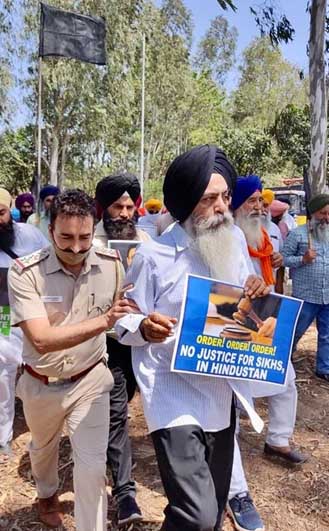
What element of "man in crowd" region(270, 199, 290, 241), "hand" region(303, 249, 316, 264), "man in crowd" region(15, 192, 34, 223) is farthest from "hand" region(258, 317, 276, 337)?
"man in crowd" region(15, 192, 34, 223)

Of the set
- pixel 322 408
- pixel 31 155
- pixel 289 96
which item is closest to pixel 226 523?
pixel 322 408

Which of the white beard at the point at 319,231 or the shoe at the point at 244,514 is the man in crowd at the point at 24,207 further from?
the shoe at the point at 244,514

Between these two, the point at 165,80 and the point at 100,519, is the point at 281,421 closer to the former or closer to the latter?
the point at 100,519

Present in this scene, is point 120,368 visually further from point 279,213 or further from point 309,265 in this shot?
point 279,213

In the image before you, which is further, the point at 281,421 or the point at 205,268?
the point at 281,421

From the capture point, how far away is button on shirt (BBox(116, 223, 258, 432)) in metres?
2.12

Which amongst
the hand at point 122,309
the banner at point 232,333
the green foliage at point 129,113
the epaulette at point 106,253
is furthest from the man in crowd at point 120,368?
the green foliage at point 129,113

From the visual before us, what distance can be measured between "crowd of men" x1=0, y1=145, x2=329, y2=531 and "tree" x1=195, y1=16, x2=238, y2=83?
43.8m

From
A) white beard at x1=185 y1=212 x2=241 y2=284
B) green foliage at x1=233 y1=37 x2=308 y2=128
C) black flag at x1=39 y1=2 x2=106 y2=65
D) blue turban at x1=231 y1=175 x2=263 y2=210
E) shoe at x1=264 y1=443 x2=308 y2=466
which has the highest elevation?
green foliage at x1=233 y1=37 x2=308 y2=128

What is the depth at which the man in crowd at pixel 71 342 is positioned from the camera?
2.44 metres

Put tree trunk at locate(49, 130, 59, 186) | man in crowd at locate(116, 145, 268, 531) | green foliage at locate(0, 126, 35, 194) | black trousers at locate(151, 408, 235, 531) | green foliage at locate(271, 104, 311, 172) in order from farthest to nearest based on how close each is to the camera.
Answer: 1. green foliage at locate(0, 126, 35, 194)
2. tree trunk at locate(49, 130, 59, 186)
3. green foliage at locate(271, 104, 311, 172)
4. man in crowd at locate(116, 145, 268, 531)
5. black trousers at locate(151, 408, 235, 531)

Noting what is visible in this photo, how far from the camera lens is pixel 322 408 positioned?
4.77 meters

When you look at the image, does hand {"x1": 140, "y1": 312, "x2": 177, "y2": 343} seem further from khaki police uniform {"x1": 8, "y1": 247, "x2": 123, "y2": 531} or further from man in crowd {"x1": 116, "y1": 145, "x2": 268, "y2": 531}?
khaki police uniform {"x1": 8, "y1": 247, "x2": 123, "y2": 531}

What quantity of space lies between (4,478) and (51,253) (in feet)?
5.57
